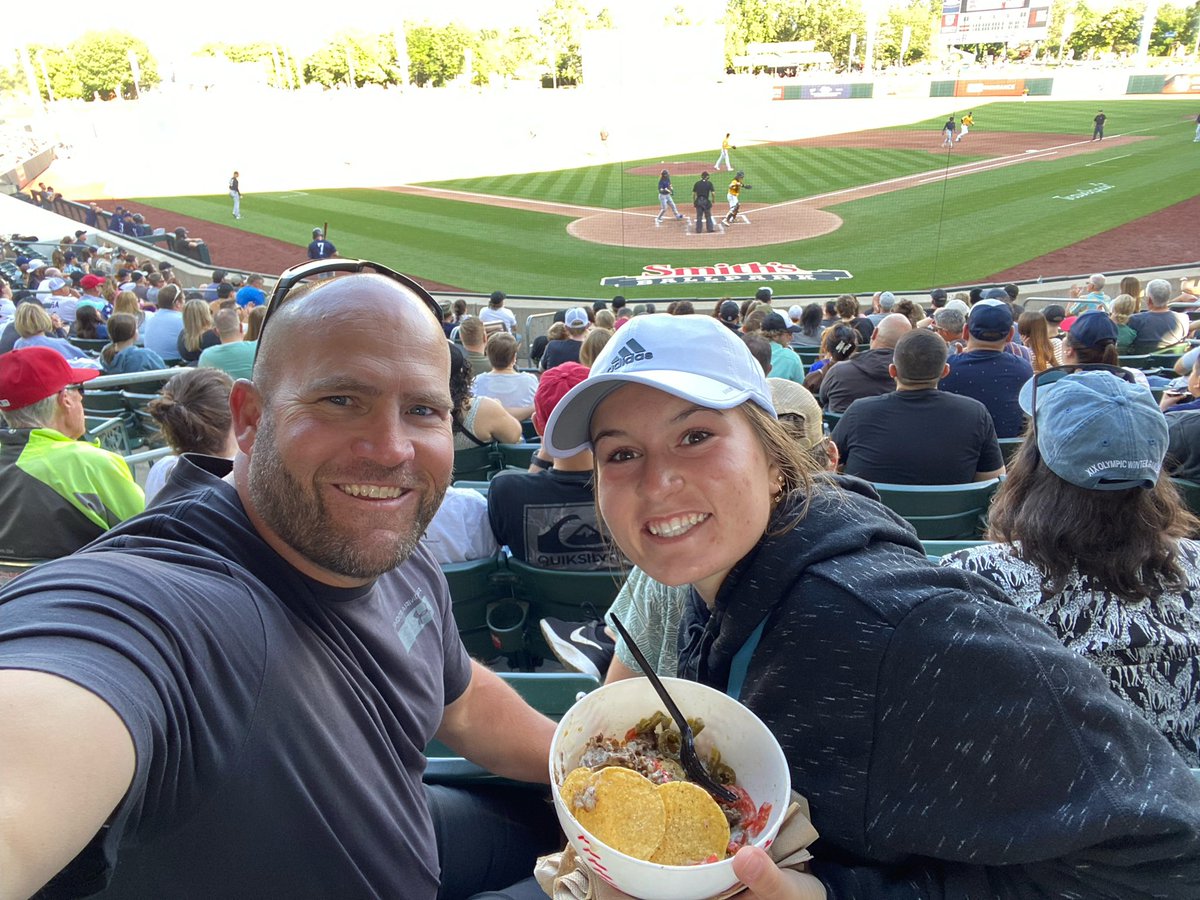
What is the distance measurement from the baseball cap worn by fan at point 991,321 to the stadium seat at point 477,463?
3532 millimetres

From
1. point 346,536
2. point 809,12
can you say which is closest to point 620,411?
point 346,536

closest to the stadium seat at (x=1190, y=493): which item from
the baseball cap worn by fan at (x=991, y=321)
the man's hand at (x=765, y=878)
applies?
the baseball cap worn by fan at (x=991, y=321)

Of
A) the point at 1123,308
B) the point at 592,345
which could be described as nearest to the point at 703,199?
the point at 1123,308

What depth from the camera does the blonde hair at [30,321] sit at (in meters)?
6.95

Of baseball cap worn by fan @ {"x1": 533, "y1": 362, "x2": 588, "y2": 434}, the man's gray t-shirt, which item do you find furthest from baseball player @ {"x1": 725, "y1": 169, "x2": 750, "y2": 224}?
the man's gray t-shirt

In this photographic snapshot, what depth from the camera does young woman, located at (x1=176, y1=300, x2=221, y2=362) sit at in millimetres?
8062

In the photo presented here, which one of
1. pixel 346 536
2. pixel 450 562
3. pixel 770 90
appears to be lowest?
pixel 450 562

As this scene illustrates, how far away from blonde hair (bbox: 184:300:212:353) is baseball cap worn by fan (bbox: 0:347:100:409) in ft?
16.5

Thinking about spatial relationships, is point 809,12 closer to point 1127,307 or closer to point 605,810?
point 1127,307

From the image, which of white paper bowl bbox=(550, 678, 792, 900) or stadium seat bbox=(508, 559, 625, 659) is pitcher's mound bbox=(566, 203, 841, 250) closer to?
stadium seat bbox=(508, 559, 625, 659)

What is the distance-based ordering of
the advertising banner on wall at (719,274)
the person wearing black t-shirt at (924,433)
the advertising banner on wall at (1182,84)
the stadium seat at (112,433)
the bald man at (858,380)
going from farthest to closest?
the advertising banner on wall at (1182,84), the advertising banner on wall at (719,274), the bald man at (858,380), the stadium seat at (112,433), the person wearing black t-shirt at (924,433)

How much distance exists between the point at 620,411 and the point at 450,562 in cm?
215

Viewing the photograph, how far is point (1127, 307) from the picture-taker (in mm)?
8789

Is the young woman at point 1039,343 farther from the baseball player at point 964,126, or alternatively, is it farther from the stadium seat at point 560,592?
the baseball player at point 964,126
